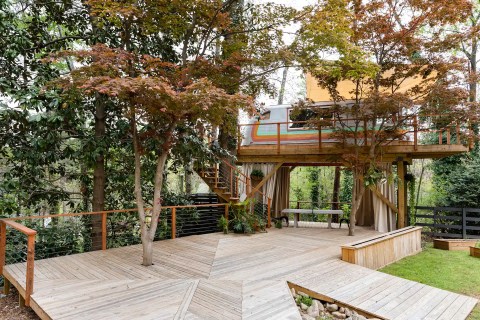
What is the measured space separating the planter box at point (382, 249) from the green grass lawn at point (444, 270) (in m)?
0.16

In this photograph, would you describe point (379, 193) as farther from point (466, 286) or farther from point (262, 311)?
point (262, 311)

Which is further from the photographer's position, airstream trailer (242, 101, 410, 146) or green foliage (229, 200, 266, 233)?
airstream trailer (242, 101, 410, 146)

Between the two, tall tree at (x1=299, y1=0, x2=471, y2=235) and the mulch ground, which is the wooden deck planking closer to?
the mulch ground

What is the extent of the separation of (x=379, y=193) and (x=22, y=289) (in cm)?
881

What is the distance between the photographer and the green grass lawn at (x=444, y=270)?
18.1 ft

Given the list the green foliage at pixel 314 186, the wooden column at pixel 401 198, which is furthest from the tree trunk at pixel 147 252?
the green foliage at pixel 314 186

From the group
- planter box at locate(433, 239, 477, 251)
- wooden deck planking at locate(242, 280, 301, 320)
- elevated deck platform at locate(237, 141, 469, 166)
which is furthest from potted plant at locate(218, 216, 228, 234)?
planter box at locate(433, 239, 477, 251)

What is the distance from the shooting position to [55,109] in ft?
19.0

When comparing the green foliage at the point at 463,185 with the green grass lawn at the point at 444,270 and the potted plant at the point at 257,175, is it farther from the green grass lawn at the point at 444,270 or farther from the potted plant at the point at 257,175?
the potted plant at the point at 257,175

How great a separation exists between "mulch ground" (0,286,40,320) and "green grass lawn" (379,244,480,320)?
5.97 meters

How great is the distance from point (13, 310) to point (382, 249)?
6.50m

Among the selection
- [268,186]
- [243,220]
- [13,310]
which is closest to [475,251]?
[243,220]

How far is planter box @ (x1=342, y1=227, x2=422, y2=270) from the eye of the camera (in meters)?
5.91

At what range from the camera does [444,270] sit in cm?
649
